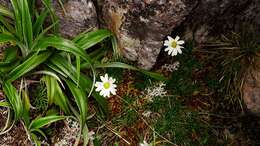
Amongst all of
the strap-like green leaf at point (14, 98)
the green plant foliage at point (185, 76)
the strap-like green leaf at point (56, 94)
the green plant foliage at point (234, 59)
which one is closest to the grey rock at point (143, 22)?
the green plant foliage at point (185, 76)

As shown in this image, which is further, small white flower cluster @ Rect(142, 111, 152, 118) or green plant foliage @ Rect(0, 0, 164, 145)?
small white flower cluster @ Rect(142, 111, 152, 118)

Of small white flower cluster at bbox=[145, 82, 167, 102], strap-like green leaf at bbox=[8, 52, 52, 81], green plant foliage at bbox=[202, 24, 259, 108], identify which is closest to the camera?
strap-like green leaf at bbox=[8, 52, 52, 81]

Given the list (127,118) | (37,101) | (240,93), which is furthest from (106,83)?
(240,93)

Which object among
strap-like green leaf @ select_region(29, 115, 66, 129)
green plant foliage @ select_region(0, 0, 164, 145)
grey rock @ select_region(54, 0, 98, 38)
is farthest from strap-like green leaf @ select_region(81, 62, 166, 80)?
strap-like green leaf @ select_region(29, 115, 66, 129)

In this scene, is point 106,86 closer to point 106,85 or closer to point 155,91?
point 106,85

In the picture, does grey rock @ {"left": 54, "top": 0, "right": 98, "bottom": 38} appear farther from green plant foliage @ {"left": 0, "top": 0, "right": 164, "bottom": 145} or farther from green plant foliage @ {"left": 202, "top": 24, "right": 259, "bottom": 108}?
green plant foliage @ {"left": 202, "top": 24, "right": 259, "bottom": 108}

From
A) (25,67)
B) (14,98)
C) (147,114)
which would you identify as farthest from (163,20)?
(14,98)

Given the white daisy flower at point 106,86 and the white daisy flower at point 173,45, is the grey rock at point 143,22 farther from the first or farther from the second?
the white daisy flower at point 106,86
